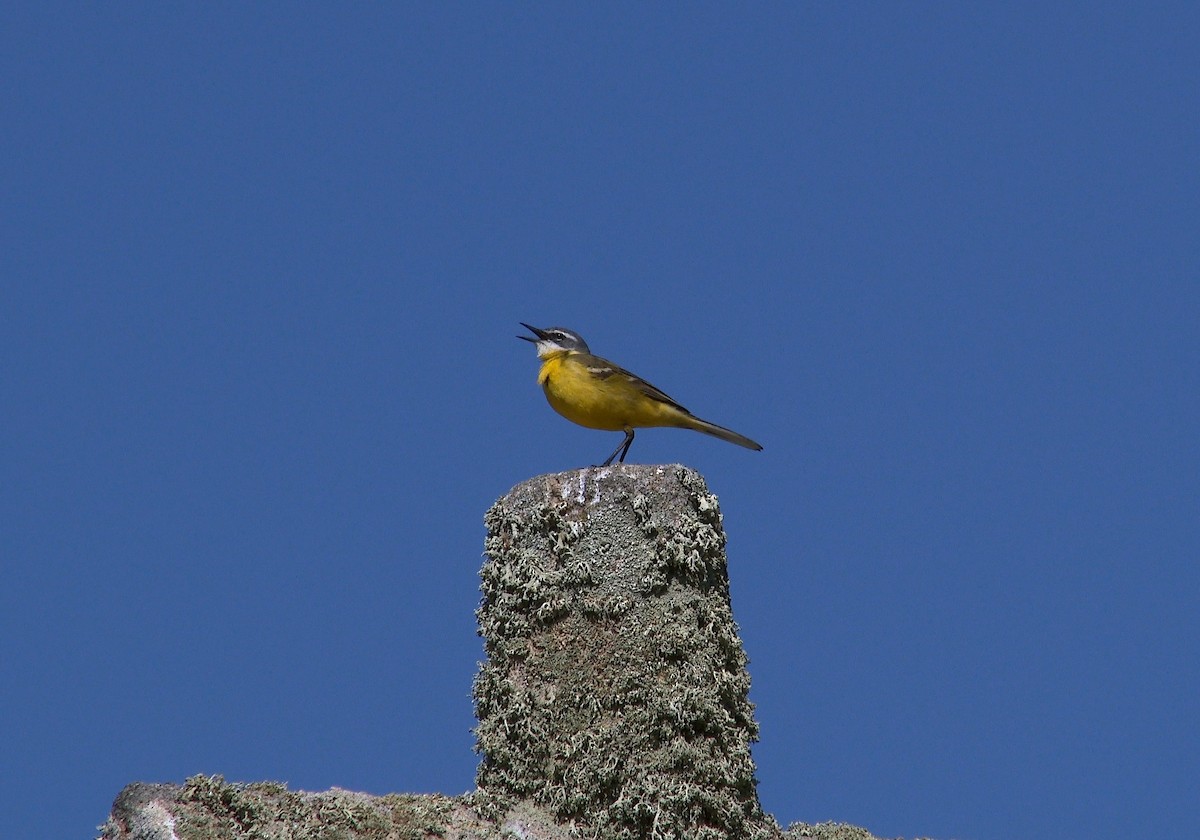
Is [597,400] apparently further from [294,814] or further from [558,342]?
[294,814]

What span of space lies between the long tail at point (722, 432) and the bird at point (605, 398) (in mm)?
66

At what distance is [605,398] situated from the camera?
12070 mm

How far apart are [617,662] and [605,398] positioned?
3.31 m

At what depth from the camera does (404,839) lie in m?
8.95

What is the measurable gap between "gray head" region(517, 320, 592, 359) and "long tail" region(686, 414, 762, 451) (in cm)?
120

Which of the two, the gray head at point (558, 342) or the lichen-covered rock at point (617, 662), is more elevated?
the gray head at point (558, 342)

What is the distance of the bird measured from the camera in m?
12.1

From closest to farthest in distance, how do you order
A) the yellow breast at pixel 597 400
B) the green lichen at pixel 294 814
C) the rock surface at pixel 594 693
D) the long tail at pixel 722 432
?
the green lichen at pixel 294 814
the rock surface at pixel 594 693
the yellow breast at pixel 597 400
the long tail at pixel 722 432

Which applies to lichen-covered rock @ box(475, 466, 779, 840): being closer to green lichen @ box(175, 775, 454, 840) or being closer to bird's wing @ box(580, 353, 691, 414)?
green lichen @ box(175, 775, 454, 840)

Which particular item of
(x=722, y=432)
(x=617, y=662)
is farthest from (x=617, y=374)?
(x=617, y=662)

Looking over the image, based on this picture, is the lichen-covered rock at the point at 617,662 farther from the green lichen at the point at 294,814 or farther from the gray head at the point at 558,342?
the gray head at the point at 558,342

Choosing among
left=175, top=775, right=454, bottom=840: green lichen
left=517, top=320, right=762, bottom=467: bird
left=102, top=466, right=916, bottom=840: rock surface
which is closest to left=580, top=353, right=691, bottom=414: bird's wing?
left=517, top=320, right=762, bottom=467: bird

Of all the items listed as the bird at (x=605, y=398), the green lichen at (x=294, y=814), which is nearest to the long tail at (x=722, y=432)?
the bird at (x=605, y=398)

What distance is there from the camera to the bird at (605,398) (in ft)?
39.7
